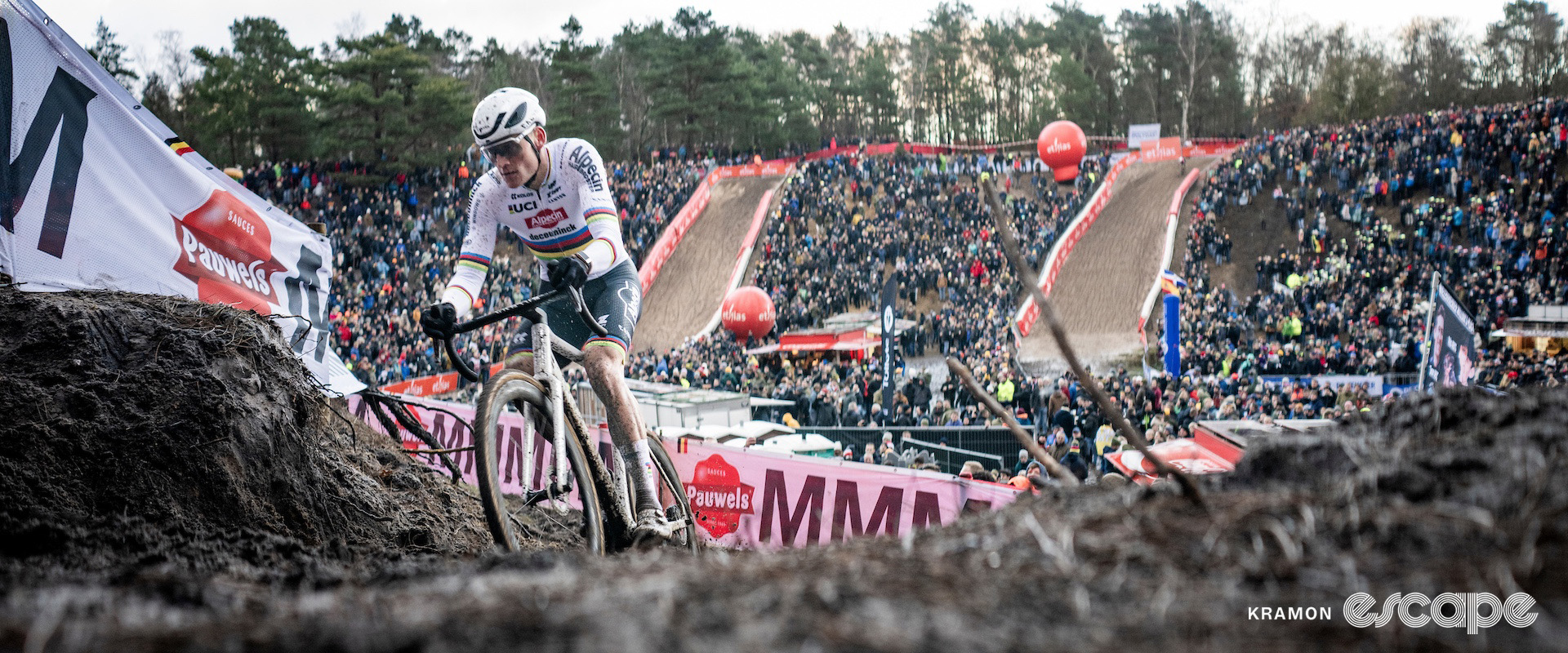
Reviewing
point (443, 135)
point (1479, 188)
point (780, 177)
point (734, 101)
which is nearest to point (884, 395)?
point (1479, 188)

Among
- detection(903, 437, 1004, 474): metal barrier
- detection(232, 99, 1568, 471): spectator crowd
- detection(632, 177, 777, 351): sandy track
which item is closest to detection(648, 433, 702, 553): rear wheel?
detection(903, 437, 1004, 474): metal barrier

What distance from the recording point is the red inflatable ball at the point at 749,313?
87.0 ft

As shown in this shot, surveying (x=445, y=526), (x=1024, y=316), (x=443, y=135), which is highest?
(x=443, y=135)

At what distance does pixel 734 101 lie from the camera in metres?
57.2

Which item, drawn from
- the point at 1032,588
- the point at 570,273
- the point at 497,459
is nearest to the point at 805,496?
the point at 497,459

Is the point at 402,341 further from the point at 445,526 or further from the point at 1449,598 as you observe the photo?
the point at 1449,598

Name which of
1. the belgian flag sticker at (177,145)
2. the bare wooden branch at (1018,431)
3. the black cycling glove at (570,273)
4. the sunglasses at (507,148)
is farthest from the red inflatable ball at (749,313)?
the bare wooden branch at (1018,431)

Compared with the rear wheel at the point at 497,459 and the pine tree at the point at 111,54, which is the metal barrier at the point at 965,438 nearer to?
the rear wheel at the point at 497,459

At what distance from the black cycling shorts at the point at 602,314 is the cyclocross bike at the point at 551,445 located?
6.7 inches

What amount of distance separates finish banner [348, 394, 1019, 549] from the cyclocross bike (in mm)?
1210

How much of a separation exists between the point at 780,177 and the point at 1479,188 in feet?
89.3

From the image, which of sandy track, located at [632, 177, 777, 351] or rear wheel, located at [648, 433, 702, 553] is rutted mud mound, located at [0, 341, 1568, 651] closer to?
rear wheel, located at [648, 433, 702, 553]

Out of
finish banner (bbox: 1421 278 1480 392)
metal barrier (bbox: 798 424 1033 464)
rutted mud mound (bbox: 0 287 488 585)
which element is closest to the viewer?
rutted mud mound (bbox: 0 287 488 585)

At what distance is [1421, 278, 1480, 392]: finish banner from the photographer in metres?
11.5
